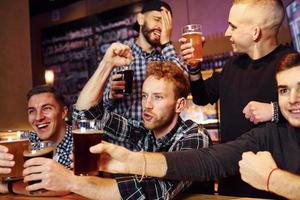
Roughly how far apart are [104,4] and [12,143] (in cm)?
496

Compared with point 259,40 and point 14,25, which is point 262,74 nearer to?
point 259,40

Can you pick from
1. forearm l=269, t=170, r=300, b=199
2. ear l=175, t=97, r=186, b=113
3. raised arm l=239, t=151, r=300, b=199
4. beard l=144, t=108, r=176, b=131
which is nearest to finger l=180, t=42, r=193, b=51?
ear l=175, t=97, r=186, b=113

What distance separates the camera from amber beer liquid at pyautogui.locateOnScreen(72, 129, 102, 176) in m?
1.47

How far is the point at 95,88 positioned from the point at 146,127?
37 cm

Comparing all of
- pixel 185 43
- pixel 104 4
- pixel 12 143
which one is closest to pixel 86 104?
pixel 12 143

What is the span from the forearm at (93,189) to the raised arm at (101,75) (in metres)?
0.64

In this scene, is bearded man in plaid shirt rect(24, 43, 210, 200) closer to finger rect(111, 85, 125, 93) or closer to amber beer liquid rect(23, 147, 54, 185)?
amber beer liquid rect(23, 147, 54, 185)

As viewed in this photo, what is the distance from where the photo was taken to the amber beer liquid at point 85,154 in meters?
1.47

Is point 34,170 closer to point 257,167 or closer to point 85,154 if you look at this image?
point 85,154

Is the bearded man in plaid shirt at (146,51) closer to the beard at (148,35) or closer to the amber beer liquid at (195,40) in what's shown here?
the beard at (148,35)

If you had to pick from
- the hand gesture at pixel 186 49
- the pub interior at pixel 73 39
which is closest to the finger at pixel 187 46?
the hand gesture at pixel 186 49

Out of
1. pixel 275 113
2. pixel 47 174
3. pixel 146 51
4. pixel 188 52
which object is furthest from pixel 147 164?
pixel 146 51

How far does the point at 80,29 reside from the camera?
22.5ft

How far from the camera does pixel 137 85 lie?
3137 mm
